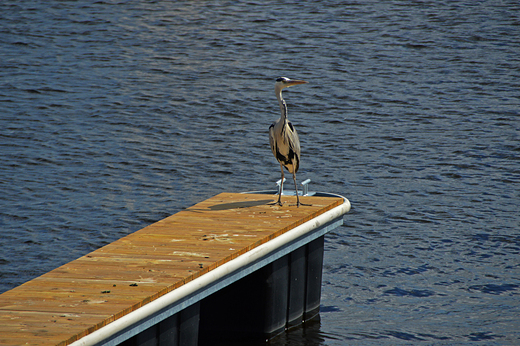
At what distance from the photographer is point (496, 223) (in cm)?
1093

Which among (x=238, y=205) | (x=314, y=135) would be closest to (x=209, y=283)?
(x=238, y=205)

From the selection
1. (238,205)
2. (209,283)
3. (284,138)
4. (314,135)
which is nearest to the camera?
(209,283)

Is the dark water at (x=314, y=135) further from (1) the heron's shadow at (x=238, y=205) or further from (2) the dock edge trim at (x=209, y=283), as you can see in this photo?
(1) the heron's shadow at (x=238, y=205)

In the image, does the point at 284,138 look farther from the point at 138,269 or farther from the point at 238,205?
the point at 138,269

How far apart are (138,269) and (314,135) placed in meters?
9.86

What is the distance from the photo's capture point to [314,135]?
15.4 metres

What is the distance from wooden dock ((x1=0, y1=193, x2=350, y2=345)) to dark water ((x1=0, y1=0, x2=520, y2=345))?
1.27 m

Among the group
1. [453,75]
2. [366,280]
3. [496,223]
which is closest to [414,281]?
[366,280]

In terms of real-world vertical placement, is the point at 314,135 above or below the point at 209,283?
below

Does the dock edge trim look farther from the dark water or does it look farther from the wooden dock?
the dark water

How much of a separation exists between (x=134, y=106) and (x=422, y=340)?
429 inches

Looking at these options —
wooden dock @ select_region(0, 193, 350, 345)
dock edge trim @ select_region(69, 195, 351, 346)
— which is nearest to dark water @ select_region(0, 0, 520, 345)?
dock edge trim @ select_region(69, 195, 351, 346)

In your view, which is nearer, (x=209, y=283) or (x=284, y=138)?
(x=209, y=283)

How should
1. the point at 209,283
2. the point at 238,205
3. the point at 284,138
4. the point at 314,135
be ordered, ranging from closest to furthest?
the point at 209,283
the point at 284,138
the point at 238,205
the point at 314,135
